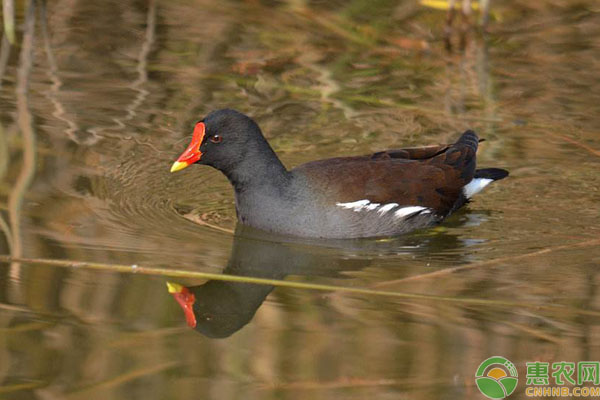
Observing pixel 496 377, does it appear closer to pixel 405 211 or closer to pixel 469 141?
pixel 405 211

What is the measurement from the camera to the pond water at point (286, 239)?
4.41m

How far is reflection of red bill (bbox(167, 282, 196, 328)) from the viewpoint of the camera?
4.81m

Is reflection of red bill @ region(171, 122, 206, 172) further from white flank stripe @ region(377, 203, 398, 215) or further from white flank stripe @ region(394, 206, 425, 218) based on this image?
white flank stripe @ region(394, 206, 425, 218)

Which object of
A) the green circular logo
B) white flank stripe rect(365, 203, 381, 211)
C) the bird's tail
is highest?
the green circular logo

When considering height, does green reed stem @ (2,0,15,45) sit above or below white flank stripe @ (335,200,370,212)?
below

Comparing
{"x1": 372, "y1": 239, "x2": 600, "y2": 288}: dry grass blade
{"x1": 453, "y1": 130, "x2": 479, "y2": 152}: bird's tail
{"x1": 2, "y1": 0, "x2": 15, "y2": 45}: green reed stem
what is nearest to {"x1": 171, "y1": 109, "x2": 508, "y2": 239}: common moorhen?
{"x1": 453, "y1": 130, "x2": 479, "y2": 152}: bird's tail

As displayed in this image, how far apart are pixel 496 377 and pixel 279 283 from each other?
1227 millimetres

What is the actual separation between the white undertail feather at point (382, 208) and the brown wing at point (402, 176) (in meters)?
0.02

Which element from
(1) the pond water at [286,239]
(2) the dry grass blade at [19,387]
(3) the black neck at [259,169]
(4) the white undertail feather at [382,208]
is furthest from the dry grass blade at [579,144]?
(2) the dry grass blade at [19,387]

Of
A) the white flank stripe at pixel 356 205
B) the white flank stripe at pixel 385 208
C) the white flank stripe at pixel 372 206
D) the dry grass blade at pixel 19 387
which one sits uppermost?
the dry grass blade at pixel 19 387

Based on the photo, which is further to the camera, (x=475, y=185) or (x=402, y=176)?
(x=475, y=185)

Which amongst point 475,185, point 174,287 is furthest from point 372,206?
point 174,287

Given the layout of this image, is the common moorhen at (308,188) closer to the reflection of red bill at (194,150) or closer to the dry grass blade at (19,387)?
the reflection of red bill at (194,150)

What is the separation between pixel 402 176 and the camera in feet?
20.5
